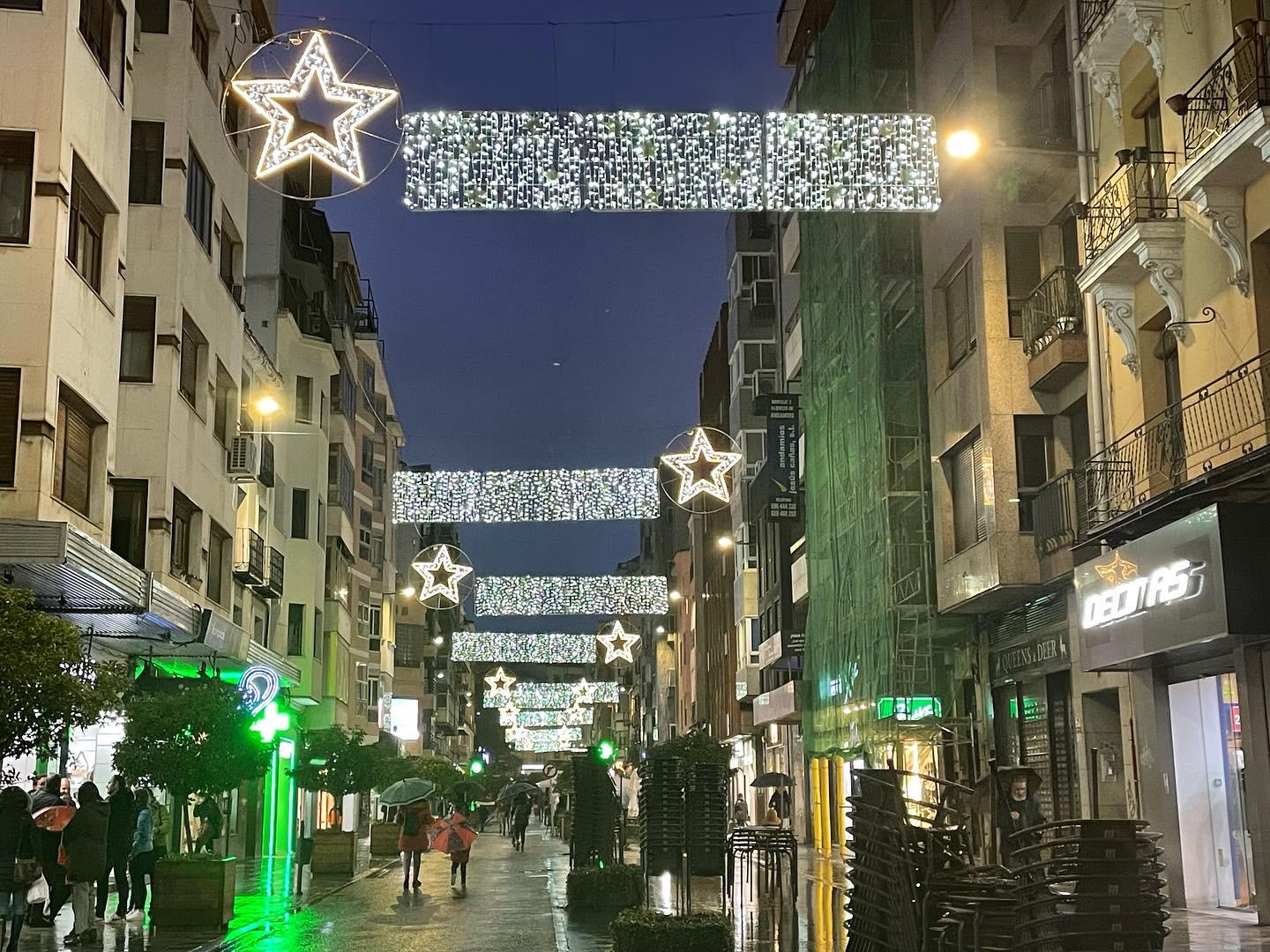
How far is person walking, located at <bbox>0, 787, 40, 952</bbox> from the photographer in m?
16.8

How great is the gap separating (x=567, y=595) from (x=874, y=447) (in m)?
12.2

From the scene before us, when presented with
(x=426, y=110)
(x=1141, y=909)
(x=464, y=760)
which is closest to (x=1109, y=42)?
(x=426, y=110)

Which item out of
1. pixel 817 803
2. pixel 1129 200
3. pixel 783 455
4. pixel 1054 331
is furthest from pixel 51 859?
pixel 817 803

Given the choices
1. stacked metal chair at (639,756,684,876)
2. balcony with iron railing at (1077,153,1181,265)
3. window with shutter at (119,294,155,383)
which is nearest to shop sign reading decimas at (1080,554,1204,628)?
balcony with iron railing at (1077,153,1181,265)

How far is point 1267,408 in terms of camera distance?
18406mm

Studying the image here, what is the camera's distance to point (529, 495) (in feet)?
107

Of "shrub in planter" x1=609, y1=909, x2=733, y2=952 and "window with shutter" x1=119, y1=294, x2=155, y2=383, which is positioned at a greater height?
"window with shutter" x1=119, y1=294, x2=155, y2=383

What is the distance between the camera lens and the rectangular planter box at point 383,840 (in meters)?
47.3

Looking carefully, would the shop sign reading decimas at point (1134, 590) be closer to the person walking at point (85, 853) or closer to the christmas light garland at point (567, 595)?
the person walking at point (85, 853)

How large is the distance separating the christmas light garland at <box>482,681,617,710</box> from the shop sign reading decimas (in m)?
58.4

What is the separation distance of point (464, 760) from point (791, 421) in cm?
12684

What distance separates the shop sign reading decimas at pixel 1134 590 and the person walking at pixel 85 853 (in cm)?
1305

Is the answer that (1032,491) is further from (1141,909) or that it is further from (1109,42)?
(1141,909)

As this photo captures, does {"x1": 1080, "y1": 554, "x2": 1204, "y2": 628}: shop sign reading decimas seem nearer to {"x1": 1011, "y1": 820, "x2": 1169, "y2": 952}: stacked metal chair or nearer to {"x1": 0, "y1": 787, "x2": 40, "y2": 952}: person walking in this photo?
{"x1": 1011, "y1": 820, "x2": 1169, "y2": 952}: stacked metal chair
